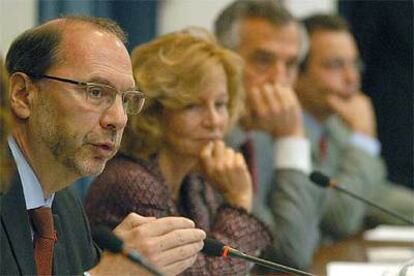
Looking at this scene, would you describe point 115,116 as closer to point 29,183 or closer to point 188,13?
point 29,183

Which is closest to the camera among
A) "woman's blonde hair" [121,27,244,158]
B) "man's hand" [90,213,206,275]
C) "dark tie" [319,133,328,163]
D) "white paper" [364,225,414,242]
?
"man's hand" [90,213,206,275]

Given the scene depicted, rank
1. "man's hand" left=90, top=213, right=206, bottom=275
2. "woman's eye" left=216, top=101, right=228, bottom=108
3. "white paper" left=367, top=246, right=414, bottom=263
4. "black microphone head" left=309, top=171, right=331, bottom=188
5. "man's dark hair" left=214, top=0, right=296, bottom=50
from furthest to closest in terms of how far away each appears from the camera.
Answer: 1. "man's dark hair" left=214, top=0, right=296, bottom=50
2. "white paper" left=367, top=246, right=414, bottom=263
3. "black microphone head" left=309, top=171, right=331, bottom=188
4. "woman's eye" left=216, top=101, right=228, bottom=108
5. "man's hand" left=90, top=213, right=206, bottom=275

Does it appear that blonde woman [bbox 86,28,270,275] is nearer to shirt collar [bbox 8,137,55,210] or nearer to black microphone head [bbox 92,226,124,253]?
shirt collar [bbox 8,137,55,210]

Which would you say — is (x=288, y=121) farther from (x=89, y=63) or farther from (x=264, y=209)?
(x=89, y=63)

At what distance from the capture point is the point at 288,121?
2992mm

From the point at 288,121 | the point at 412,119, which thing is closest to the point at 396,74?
the point at 412,119

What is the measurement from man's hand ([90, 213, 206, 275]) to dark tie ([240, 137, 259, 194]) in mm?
925

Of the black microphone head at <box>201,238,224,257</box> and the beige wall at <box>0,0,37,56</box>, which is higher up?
the beige wall at <box>0,0,37,56</box>

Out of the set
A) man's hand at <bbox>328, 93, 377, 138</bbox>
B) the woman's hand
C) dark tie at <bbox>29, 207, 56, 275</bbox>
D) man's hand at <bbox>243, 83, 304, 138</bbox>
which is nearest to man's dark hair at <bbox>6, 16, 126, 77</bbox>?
dark tie at <bbox>29, 207, 56, 275</bbox>

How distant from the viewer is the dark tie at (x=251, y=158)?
2590mm

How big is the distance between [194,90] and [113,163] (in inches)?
13.6

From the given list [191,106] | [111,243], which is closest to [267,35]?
[191,106]

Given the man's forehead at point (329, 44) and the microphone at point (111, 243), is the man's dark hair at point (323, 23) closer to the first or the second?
the man's forehead at point (329, 44)

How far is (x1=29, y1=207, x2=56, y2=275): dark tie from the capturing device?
154 centimetres
